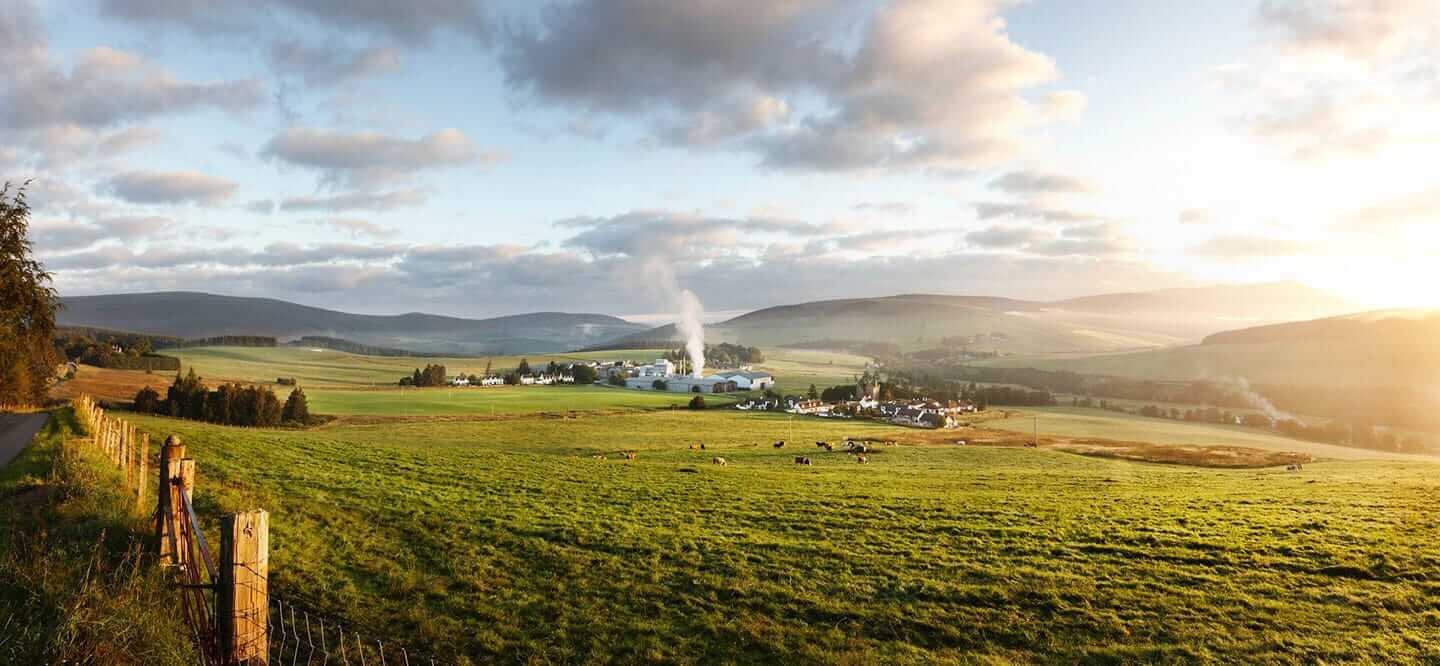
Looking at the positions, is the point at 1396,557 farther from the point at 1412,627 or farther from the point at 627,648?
the point at 627,648

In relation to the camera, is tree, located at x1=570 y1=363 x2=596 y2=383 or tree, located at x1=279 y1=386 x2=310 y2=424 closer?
tree, located at x1=279 y1=386 x2=310 y2=424

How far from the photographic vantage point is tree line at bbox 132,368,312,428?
233 ft

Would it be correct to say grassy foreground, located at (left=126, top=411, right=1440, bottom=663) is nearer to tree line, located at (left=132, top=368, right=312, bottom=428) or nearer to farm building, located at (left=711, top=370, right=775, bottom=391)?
tree line, located at (left=132, top=368, right=312, bottom=428)

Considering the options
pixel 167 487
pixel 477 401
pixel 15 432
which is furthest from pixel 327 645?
pixel 477 401

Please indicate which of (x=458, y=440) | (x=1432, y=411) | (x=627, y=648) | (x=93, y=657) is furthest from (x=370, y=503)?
(x=1432, y=411)

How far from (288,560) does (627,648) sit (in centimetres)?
740

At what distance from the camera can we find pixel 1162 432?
9138cm

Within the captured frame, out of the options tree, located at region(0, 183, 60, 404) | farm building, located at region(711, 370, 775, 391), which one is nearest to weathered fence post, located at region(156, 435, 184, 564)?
tree, located at region(0, 183, 60, 404)

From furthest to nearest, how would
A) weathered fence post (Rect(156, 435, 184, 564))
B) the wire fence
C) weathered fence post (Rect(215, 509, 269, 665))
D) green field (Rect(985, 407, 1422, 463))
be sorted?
green field (Rect(985, 407, 1422, 463)) → weathered fence post (Rect(156, 435, 184, 564)) → the wire fence → weathered fence post (Rect(215, 509, 269, 665))

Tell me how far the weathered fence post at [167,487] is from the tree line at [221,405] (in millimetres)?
69392

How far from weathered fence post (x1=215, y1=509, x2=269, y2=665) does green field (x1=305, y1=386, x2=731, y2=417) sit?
3164 inches

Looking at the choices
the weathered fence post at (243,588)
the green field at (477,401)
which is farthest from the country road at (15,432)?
the green field at (477,401)

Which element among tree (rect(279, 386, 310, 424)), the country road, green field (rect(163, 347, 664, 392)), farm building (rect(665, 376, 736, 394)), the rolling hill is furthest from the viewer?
farm building (rect(665, 376, 736, 394))

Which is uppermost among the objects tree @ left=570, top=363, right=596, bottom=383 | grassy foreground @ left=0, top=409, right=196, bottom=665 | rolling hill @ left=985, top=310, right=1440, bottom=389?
rolling hill @ left=985, top=310, right=1440, bottom=389
